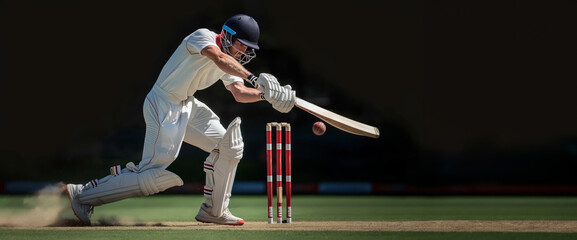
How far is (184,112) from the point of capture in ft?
15.1

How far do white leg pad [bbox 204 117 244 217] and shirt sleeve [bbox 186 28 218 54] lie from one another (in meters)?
0.49

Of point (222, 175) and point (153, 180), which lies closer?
point (153, 180)

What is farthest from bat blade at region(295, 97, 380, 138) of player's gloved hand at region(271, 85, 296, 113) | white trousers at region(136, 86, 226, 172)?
white trousers at region(136, 86, 226, 172)

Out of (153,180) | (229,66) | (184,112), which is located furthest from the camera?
(184,112)

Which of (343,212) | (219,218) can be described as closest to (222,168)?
(219,218)

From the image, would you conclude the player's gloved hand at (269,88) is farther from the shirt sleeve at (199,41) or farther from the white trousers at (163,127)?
the white trousers at (163,127)

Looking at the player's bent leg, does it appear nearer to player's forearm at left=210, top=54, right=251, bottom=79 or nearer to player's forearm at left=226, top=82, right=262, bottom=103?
player's forearm at left=226, top=82, right=262, bottom=103

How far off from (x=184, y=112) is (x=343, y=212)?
227cm

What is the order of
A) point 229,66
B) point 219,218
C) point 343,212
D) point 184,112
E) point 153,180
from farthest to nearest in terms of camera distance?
point 343,212 < point 219,218 < point 184,112 < point 153,180 < point 229,66

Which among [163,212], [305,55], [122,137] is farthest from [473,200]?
[122,137]

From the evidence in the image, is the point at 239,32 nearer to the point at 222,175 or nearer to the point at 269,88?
the point at 269,88

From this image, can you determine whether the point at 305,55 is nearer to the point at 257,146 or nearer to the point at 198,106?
the point at 257,146

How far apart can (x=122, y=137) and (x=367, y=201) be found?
134 inches

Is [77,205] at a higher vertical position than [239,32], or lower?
lower
